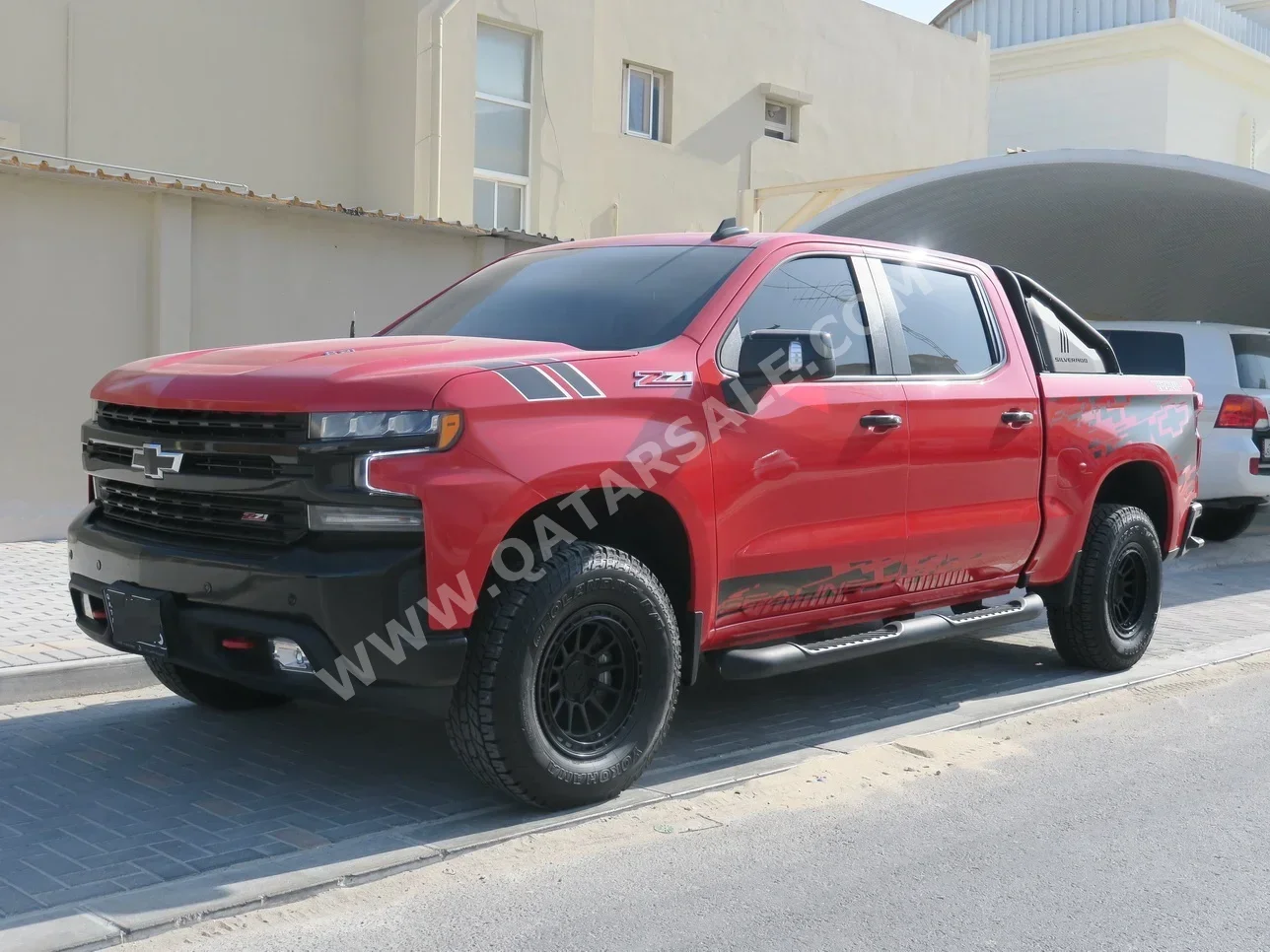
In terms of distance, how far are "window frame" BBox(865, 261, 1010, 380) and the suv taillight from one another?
551 cm

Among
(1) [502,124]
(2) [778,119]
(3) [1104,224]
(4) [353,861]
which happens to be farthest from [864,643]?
(2) [778,119]

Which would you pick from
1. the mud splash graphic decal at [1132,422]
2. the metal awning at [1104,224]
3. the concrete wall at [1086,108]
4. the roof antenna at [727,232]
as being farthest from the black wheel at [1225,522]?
the concrete wall at [1086,108]

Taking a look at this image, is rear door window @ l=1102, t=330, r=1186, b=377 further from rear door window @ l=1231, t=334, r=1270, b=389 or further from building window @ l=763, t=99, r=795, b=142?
building window @ l=763, t=99, r=795, b=142

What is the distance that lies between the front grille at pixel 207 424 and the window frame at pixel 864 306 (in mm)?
1754

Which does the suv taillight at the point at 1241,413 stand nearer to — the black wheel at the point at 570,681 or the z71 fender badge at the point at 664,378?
the z71 fender badge at the point at 664,378

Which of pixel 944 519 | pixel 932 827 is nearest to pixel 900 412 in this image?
pixel 944 519

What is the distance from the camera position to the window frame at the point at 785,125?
21953 millimetres

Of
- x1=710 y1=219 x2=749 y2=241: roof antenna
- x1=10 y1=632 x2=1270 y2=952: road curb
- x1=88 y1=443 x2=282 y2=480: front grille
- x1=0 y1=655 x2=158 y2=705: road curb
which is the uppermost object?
x1=710 y1=219 x2=749 y2=241: roof antenna

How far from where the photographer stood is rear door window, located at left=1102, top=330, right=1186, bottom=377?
11336mm

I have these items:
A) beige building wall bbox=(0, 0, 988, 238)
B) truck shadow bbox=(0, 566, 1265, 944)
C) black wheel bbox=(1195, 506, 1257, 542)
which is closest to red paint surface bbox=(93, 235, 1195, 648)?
truck shadow bbox=(0, 566, 1265, 944)

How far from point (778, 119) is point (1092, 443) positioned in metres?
16.5

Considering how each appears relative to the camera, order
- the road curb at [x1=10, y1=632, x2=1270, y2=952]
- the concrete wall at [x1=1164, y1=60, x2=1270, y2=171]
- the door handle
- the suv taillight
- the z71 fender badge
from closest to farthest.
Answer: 1. the road curb at [x1=10, y1=632, x2=1270, y2=952]
2. the z71 fender badge
3. the door handle
4. the suv taillight
5. the concrete wall at [x1=1164, y1=60, x2=1270, y2=171]

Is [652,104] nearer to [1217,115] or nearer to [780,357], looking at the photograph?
[1217,115]

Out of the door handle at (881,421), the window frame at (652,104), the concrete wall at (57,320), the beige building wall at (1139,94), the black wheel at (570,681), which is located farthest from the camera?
the beige building wall at (1139,94)
